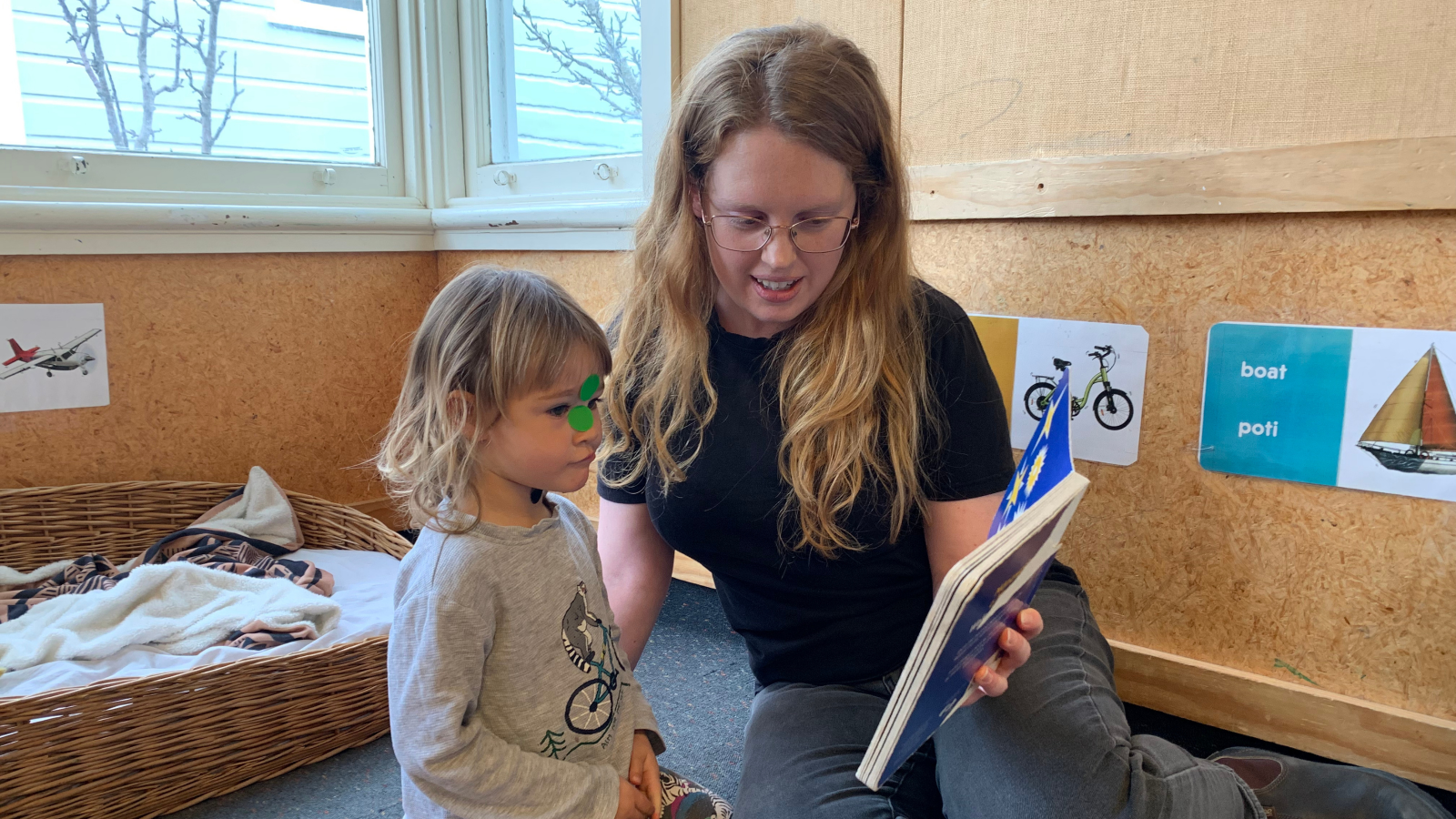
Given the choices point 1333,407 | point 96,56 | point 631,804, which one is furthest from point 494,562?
point 96,56

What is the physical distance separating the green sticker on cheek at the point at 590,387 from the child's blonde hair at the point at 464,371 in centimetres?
3

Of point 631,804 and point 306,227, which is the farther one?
point 306,227

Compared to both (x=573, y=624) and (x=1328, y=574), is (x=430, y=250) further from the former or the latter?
(x=1328, y=574)

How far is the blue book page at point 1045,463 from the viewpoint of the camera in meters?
0.69

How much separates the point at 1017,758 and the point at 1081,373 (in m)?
0.63

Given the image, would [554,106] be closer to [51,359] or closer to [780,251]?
[51,359]

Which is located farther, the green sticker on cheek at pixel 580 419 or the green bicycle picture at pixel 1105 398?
the green bicycle picture at pixel 1105 398

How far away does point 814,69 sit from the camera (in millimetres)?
886

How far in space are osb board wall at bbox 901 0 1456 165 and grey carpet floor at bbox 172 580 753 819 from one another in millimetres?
890

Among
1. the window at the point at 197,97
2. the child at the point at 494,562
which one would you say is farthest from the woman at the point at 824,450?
the window at the point at 197,97

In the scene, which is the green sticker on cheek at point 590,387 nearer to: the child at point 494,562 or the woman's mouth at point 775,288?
the child at point 494,562

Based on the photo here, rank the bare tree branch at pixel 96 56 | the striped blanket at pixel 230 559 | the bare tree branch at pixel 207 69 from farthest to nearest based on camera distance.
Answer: the bare tree branch at pixel 207 69 < the bare tree branch at pixel 96 56 < the striped blanket at pixel 230 559

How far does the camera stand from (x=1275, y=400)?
3.70ft

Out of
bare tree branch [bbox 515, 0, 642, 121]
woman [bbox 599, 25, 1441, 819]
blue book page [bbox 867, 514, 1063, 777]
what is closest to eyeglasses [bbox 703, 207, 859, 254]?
woman [bbox 599, 25, 1441, 819]
